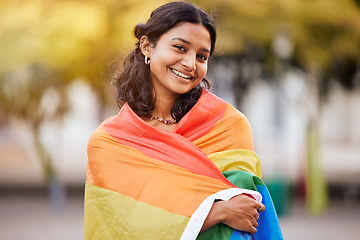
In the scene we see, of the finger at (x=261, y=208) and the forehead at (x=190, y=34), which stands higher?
the forehead at (x=190, y=34)

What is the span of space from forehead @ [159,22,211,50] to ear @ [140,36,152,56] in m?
0.15

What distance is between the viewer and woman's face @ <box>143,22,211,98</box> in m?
2.64

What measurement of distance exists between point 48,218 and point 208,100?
9.81 metres

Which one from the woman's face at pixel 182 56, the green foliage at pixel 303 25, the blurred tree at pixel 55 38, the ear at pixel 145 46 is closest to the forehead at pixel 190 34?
the woman's face at pixel 182 56

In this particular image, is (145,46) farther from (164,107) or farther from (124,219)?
(124,219)

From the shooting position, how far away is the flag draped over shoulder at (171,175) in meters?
2.54

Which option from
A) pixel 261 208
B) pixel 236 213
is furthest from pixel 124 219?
pixel 261 208

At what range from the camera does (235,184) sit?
8.39ft

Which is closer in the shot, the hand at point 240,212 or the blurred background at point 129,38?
the hand at point 240,212

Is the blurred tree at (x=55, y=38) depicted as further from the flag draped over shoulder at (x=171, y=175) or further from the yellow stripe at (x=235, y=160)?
the yellow stripe at (x=235, y=160)

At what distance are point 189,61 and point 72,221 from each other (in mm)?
9427

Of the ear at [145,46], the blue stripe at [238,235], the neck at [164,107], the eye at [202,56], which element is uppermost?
the ear at [145,46]

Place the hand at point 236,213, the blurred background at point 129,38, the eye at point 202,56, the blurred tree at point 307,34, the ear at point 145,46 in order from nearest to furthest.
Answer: the hand at point 236,213, the eye at point 202,56, the ear at point 145,46, the blurred background at point 129,38, the blurred tree at point 307,34

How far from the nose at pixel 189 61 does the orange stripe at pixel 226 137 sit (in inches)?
11.4
